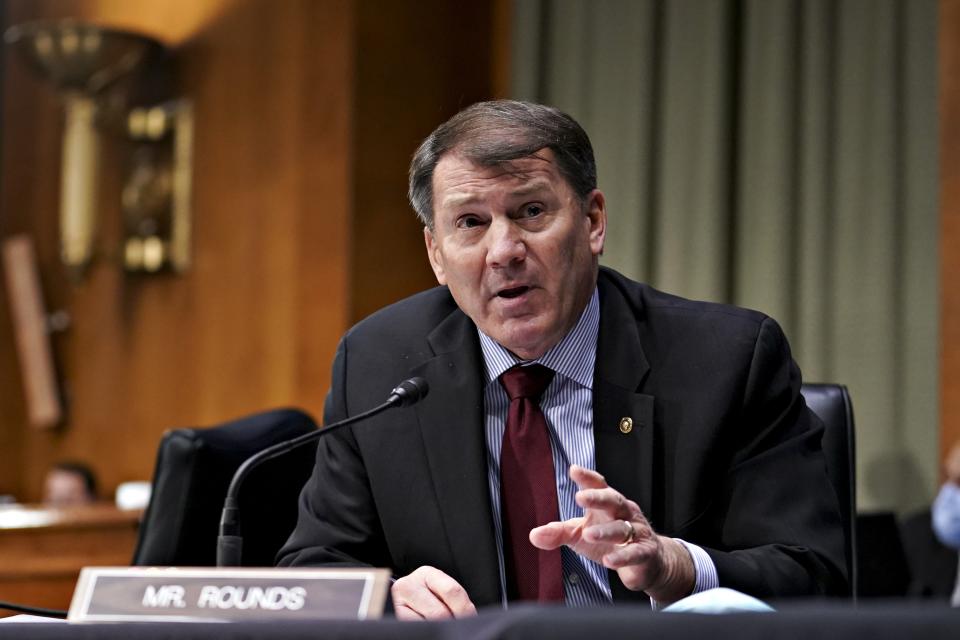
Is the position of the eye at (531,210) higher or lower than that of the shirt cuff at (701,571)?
higher

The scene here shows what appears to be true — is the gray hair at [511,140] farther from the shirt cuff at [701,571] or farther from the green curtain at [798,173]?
the green curtain at [798,173]

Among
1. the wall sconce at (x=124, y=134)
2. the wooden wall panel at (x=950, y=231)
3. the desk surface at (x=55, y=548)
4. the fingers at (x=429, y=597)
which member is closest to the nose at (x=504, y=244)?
the fingers at (x=429, y=597)

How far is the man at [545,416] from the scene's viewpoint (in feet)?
6.23

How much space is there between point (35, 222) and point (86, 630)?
6.89 m

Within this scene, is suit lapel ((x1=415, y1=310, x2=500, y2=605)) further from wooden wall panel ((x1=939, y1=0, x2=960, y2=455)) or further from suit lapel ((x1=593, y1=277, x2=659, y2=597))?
wooden wall panel ((x1=939, y1=0, x2=960, y2=455))

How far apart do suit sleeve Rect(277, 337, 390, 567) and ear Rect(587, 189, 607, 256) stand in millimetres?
464

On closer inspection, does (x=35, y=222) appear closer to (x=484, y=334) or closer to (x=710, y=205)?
(x=710, y=205)

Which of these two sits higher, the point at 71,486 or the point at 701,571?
the point at 701,571

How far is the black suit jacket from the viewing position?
187 cm

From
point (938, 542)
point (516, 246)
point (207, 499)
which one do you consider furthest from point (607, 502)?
point (938, 542)

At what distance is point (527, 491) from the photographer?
6.40 feet

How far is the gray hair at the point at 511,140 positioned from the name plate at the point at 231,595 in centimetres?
90

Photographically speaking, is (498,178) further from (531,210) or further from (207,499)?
(207,499)

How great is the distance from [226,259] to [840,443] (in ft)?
14.2
